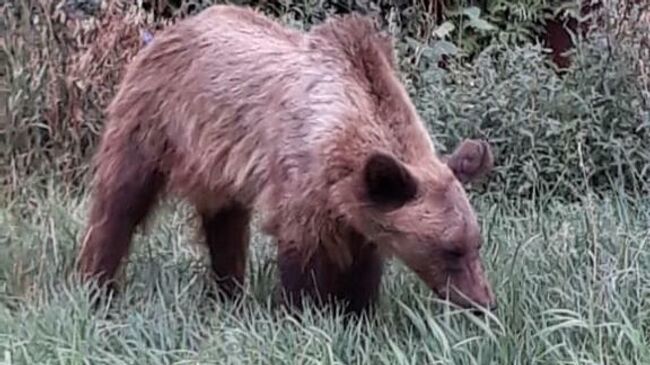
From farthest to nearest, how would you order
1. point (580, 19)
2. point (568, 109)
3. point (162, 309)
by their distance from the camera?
point (580, 19)
point (568, 109)
point (162, 309)

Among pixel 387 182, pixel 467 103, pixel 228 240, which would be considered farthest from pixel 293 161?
pixel 467 103

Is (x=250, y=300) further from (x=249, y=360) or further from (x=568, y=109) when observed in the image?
(x=568, y=109)

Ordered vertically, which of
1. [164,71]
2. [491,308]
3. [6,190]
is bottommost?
[6,190]

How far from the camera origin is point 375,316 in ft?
16.7

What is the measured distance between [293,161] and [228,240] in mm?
997

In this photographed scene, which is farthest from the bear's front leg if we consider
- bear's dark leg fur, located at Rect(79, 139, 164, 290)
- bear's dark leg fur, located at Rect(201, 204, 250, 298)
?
bear's dark leg fur, located at Rect(79, 139, 164, 290)

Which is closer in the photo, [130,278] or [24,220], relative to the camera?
[130,278]

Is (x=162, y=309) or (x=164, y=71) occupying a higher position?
(x=164, y=71)

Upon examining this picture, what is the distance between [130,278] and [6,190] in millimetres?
1424

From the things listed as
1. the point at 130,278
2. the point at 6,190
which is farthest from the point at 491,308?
the point at 6,190

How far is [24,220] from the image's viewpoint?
6.51 m

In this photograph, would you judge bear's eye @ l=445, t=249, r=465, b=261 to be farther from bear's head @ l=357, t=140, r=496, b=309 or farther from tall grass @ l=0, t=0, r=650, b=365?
tall grass @ l=0, t=0, r=650, b=365

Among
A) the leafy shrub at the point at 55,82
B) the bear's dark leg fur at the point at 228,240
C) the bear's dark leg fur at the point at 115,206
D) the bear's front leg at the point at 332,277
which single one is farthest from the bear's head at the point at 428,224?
the leafy shrub at the point at 55,82

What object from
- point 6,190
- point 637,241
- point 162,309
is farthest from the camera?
point 6,190
